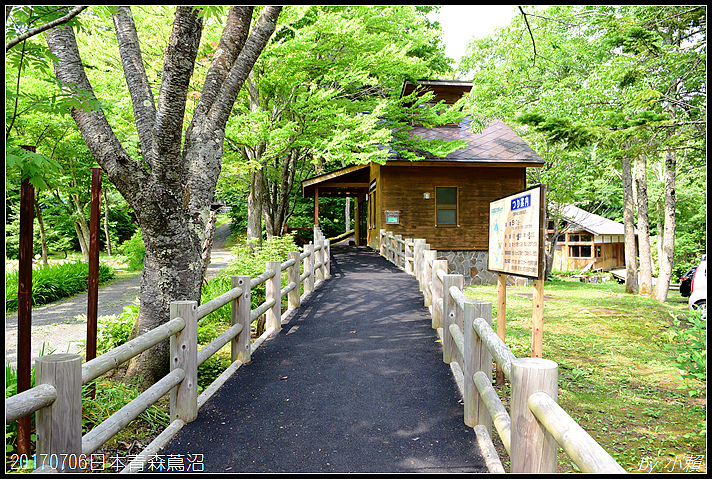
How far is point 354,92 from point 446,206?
620 cm

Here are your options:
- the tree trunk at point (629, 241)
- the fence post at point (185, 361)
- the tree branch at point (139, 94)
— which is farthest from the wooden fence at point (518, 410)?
the tree trunk at point (629, 241)

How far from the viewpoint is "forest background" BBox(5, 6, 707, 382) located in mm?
5879

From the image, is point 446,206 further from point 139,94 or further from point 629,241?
point 139,94

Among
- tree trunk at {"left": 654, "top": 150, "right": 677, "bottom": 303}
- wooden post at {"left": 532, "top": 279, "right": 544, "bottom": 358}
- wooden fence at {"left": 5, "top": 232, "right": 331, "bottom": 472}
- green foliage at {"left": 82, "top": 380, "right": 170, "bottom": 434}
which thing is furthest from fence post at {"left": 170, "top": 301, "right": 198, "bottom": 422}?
tree trunk at {"left": 654, "top": 150, "right": 677, "bottom": 303}

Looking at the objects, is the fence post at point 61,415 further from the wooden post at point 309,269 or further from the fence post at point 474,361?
the wooden post at point 309,269

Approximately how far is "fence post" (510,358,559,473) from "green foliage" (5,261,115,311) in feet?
50.0

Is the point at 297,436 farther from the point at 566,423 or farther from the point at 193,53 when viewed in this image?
the point at 193,53

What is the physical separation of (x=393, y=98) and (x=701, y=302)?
37.3 feet

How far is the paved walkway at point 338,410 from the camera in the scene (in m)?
3.32

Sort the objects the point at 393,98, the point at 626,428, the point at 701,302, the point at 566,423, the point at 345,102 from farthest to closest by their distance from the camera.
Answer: the point at 393,98 < the point at 345,102 < the point at 701,302 < the point at 626,428 < the point at 566,423

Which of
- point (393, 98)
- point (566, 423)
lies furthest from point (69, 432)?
point (393, 98)

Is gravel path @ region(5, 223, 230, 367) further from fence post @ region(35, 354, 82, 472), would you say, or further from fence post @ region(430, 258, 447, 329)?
fence post @ region(430, 258, 447, 329)

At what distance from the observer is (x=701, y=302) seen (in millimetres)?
9211

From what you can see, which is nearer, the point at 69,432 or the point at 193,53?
the point at 69,432
